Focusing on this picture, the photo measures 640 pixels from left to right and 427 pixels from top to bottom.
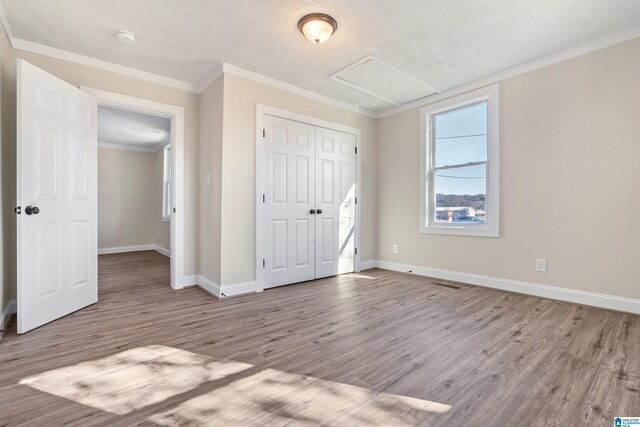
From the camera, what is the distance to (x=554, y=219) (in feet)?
10.6

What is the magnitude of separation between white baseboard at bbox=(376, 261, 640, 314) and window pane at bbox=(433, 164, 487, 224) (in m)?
0.73

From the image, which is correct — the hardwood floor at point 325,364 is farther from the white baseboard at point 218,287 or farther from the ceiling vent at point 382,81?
the ceiling vent at point 382,81

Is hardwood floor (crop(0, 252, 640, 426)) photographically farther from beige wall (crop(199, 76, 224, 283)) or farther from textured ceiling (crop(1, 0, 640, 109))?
textured ceiling (crop(1, 0, 640, 109))

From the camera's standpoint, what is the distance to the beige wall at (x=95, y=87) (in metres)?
2.72

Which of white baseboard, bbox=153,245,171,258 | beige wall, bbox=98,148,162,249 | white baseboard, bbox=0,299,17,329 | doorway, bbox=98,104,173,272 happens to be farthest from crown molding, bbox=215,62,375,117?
beige wall, bbox=98,148,162,249

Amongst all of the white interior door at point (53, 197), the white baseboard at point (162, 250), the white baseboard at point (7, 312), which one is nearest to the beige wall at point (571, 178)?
the white interior door at point (53, 197)

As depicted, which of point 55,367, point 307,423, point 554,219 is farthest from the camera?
point 554,219

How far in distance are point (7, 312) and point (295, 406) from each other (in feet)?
9.58

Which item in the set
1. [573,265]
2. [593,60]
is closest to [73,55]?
[593,60]

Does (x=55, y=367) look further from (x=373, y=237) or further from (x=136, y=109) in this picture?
(x=373, y=237)

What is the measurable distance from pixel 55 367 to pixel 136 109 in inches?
109

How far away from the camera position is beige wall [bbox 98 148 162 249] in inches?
269

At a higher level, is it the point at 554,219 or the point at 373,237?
the point at 554,219

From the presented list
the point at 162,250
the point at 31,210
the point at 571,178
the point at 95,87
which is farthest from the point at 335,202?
the point at 162,250
